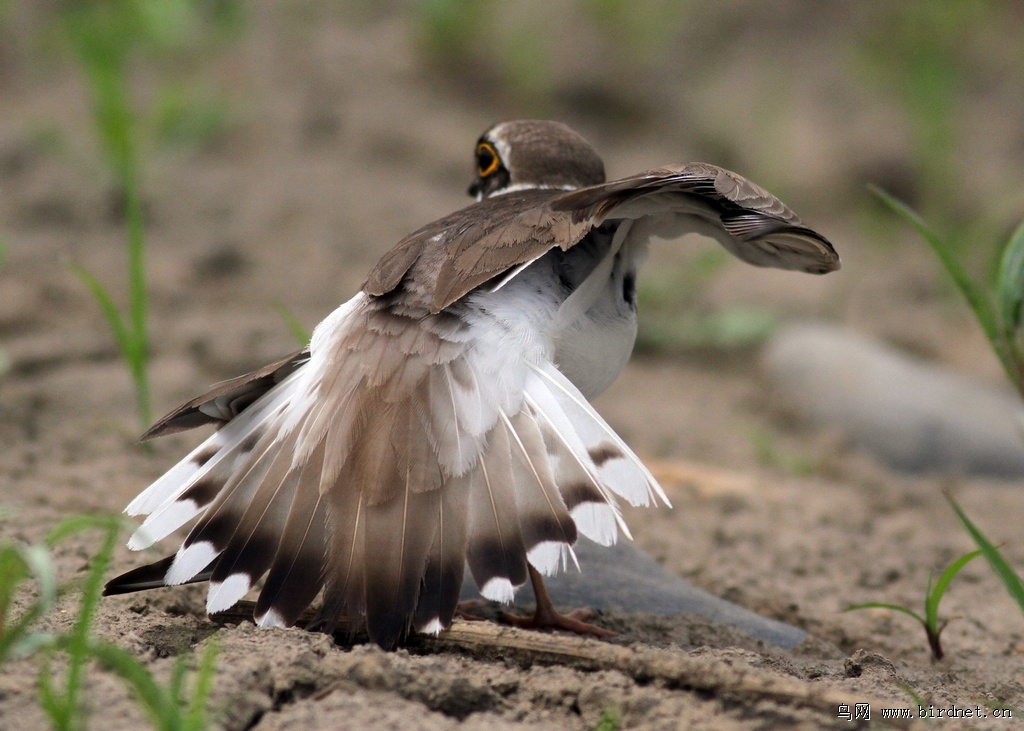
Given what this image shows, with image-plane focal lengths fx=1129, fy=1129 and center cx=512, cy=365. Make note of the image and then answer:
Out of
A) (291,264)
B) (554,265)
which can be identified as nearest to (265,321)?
(291,264)

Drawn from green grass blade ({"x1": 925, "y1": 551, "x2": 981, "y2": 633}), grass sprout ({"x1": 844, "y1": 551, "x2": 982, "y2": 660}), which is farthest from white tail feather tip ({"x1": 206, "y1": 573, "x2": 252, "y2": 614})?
green grass blade ({"x1": 925, "y1": 551, "x2": 981, "y2": 633})

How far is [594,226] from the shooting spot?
8.45ft

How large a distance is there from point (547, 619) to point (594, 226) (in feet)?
3.20

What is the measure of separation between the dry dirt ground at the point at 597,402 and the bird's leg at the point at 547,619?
10cm

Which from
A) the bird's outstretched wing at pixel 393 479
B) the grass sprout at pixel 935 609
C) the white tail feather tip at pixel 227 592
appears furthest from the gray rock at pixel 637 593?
the white tail feather tip at pixel 227 592

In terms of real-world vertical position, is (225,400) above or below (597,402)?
below

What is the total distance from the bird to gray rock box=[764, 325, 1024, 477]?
2349 mm

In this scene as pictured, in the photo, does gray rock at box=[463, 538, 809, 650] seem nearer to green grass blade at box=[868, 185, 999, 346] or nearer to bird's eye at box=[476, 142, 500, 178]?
green grass blade at box=[868, 185, 999, 346]

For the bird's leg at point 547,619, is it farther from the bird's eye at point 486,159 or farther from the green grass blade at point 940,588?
the bird's eye at point 486,159

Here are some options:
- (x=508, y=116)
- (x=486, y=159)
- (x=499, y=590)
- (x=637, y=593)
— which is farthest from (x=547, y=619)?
(x=508, y=116)

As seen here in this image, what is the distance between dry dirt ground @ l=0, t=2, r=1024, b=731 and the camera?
85.1 inches

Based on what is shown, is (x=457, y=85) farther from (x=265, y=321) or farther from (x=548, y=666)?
(x=548, y=666)

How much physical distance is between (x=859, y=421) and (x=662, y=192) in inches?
115

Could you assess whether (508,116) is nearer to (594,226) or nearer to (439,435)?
(594,226)
